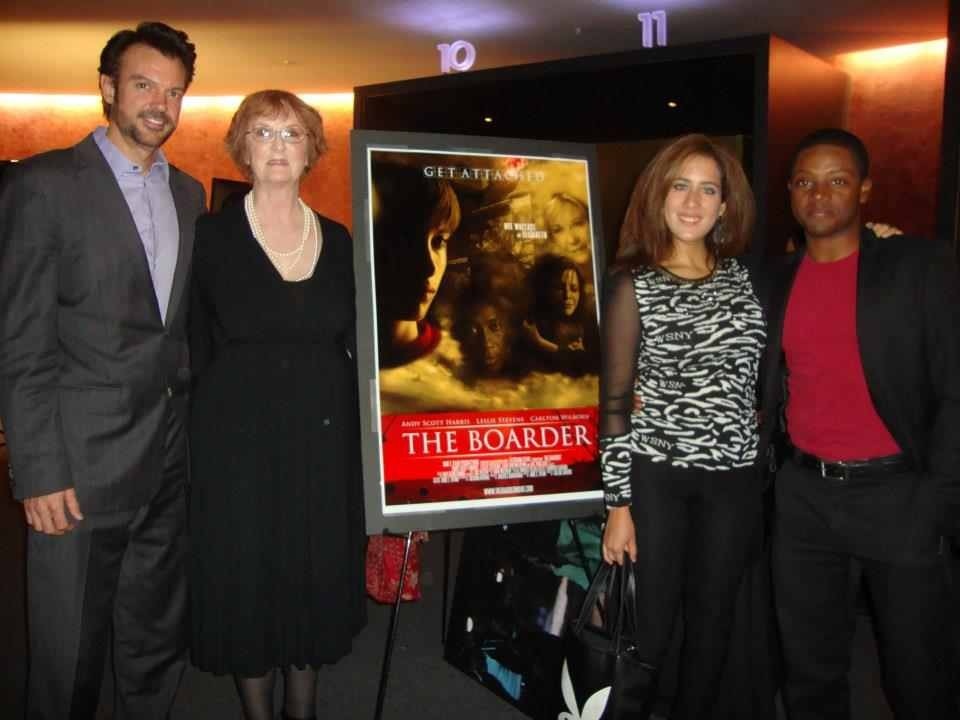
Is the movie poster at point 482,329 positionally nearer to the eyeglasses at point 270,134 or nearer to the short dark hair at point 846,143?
the eyeglasses at point 270,134

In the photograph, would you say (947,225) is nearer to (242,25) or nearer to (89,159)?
(89,159)

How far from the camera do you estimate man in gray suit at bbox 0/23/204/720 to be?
1.72m

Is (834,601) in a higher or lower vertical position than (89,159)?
lower

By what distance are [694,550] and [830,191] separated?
2.98ft

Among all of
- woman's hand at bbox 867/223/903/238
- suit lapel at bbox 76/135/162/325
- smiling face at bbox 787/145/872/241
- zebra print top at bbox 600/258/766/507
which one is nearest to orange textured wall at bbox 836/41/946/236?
woman's hand at bbox 867/223/903/238

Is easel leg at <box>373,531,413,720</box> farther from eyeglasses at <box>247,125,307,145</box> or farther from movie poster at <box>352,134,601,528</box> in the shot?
eyeglasses at <box>247,125,307,145</box>

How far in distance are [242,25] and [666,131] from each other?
3.18 meters

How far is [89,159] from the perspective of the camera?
1.83 meters

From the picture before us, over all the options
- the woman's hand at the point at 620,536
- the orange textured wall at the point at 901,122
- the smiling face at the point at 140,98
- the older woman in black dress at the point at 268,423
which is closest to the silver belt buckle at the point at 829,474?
the woman's hand at the point at 620,536

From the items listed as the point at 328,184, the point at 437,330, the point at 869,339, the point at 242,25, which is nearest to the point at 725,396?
the point at 869,339

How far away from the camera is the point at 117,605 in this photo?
1994mm

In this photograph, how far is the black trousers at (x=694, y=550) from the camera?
6.12ft

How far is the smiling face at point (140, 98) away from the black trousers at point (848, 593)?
173 cm

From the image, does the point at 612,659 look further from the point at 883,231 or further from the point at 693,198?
the point at 883,231
